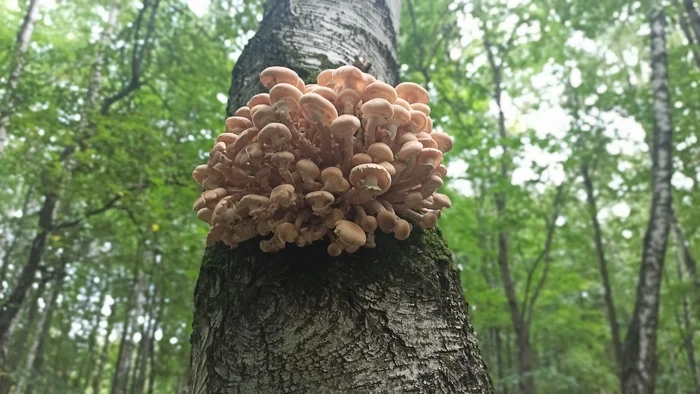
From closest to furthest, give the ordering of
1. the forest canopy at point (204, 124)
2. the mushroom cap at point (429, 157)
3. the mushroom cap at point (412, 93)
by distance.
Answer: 1. the mushroom cap at point (429, 157)
2. the mushroom cap at point (412, 93)
3. the forest canopy at point (204, 124)

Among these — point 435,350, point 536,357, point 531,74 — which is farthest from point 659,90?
point 536,357

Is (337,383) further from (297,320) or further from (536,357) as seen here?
(536,357)

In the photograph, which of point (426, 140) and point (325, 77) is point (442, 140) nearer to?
point (426, 140)

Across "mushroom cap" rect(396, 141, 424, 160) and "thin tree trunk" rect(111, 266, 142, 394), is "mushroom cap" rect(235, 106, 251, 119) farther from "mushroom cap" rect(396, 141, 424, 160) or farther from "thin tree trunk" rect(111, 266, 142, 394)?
"thin tree trunk" rect(111, 266, 142, 394)

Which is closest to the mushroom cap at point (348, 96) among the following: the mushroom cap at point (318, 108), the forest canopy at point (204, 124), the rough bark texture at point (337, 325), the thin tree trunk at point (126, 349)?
the mushroom cap at point (318, 108)

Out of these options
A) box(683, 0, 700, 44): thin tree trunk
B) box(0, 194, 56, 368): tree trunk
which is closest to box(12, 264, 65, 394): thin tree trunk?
box(0, 194, 56, 368): tree trunk

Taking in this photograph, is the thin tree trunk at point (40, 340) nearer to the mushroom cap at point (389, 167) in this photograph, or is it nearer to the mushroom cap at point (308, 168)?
the mushroom cap at point (308, 168)
